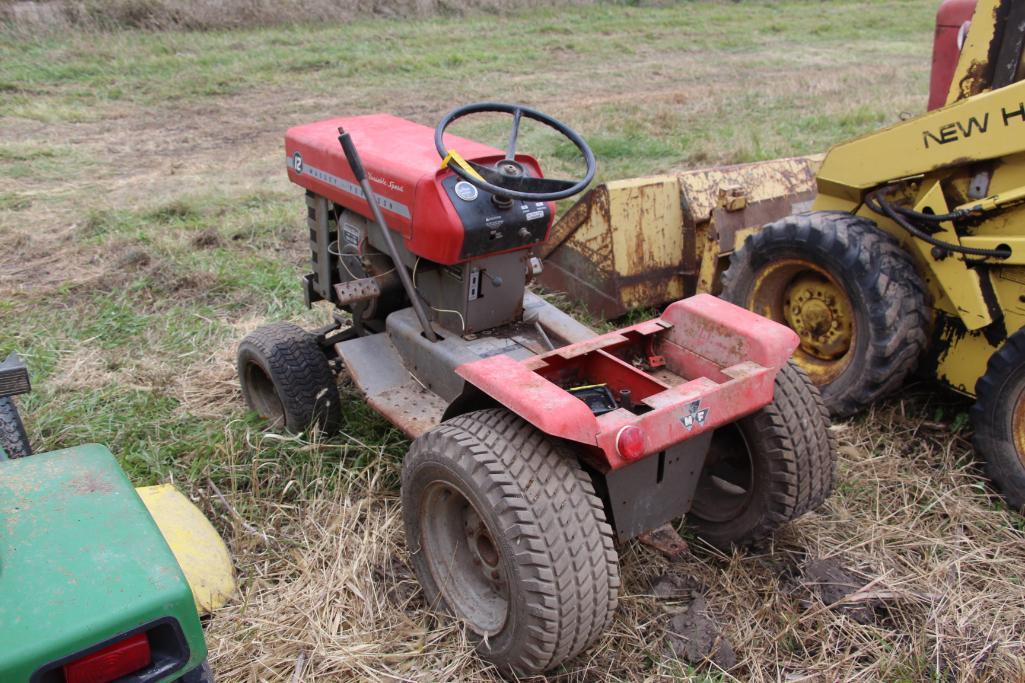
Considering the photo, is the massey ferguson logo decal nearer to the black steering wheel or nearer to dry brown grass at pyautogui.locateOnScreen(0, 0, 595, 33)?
the black steering wheel

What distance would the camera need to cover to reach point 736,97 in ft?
33.8

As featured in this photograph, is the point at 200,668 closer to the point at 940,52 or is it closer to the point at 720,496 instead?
the point at 720,496

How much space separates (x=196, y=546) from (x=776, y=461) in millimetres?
1912

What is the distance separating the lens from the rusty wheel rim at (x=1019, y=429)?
3.27 meters

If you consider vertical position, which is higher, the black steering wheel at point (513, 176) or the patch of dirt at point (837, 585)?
the black steering wheel at point (513, 176)

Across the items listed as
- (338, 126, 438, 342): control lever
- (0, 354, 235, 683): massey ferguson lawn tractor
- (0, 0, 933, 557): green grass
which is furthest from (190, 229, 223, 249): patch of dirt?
(0, 354, 235, 683): massey ferguson lawn tractor

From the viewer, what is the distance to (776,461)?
271cm

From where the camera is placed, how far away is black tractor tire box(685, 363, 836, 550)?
2.69 meters

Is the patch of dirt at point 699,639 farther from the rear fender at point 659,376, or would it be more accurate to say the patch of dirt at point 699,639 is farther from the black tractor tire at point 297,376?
the black tractor tire at point 297,376

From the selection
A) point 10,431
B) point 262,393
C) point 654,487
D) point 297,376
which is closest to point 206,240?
point 262,393

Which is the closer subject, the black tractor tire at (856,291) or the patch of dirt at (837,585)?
the patch of dirt at (837,585)

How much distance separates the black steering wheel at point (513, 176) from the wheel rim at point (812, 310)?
4.59ft

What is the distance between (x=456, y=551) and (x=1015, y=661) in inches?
66.6

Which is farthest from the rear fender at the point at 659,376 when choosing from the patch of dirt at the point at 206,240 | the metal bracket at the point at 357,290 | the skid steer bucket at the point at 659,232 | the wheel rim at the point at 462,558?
the patch of dirt at the point at 206,240
